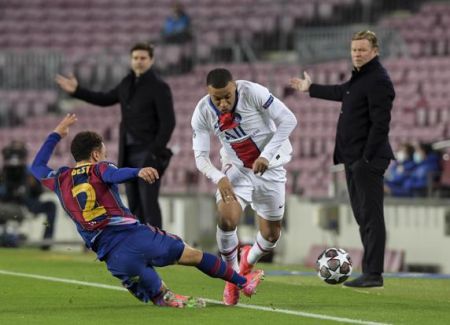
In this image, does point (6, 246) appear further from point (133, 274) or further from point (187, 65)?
point (133, 274)

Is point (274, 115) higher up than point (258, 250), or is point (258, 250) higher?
point (274, 115)

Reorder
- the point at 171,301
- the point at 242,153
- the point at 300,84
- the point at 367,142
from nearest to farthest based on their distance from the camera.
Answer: the point at 171,301, the point at 242,153, the point at 367,142, the point at 300,84

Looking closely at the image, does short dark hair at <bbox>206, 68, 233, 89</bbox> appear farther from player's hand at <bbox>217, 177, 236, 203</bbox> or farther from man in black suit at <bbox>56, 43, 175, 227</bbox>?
man in black suit at <bbox>56, 43, 175, 227</bbox>

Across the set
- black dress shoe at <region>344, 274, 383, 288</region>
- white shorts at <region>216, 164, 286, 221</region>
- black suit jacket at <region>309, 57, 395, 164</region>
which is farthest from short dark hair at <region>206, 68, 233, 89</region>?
black dress shoe at <region>344, 274, 383, 288</region>

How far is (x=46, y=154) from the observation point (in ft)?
31.7

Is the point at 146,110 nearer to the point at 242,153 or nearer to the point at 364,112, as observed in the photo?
the point at 364,112

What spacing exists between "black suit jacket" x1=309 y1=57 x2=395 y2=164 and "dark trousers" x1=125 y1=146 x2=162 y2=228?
223 cm

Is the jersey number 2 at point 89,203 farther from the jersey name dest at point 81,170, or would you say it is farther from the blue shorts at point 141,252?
the blue shorts at point 141,252

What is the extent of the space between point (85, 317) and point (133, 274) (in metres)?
0.44

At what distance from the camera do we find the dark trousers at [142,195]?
1298 cm

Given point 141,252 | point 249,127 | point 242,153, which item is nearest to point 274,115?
point 249,127

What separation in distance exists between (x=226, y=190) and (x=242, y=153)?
0.86 m

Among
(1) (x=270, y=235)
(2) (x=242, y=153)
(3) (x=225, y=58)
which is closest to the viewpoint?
(2) (x=242, y=153)

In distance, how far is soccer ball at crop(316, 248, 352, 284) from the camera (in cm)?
1077
